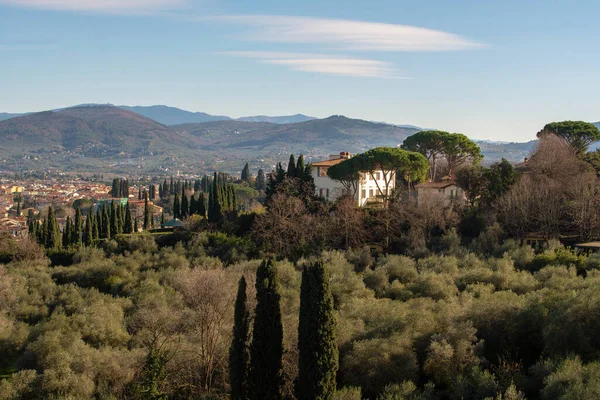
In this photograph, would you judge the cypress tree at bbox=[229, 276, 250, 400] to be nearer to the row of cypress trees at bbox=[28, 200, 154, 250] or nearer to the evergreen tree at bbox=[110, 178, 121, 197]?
the row of cypress trees at bbox=[28, 200, 154, 250]

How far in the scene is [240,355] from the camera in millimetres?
15453

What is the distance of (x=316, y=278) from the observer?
15.3m

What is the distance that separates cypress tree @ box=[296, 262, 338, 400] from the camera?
14579 mm

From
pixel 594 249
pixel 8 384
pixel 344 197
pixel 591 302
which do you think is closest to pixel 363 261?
pixel 344 197

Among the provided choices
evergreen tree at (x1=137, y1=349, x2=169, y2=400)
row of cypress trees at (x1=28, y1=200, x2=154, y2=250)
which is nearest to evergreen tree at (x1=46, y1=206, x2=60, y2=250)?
row of cypress trees at (x1=28, y1=200, x2=154, y2=250)

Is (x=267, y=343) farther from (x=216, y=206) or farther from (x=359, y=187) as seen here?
(x=216, y=206)

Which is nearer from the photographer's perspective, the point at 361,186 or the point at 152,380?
the point at 152,380

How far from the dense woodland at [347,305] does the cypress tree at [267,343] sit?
0.04 m

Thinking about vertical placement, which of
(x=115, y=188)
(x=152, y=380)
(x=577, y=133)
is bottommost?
(x=115, y=188)

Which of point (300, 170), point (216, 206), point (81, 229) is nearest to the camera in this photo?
point (300, 170)

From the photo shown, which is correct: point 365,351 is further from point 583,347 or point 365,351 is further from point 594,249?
point 594,249

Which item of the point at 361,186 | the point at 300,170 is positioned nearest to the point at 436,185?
the point at 361,186

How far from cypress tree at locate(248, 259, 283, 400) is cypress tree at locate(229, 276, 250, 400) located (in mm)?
193

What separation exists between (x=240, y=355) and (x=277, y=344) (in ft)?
3.26
